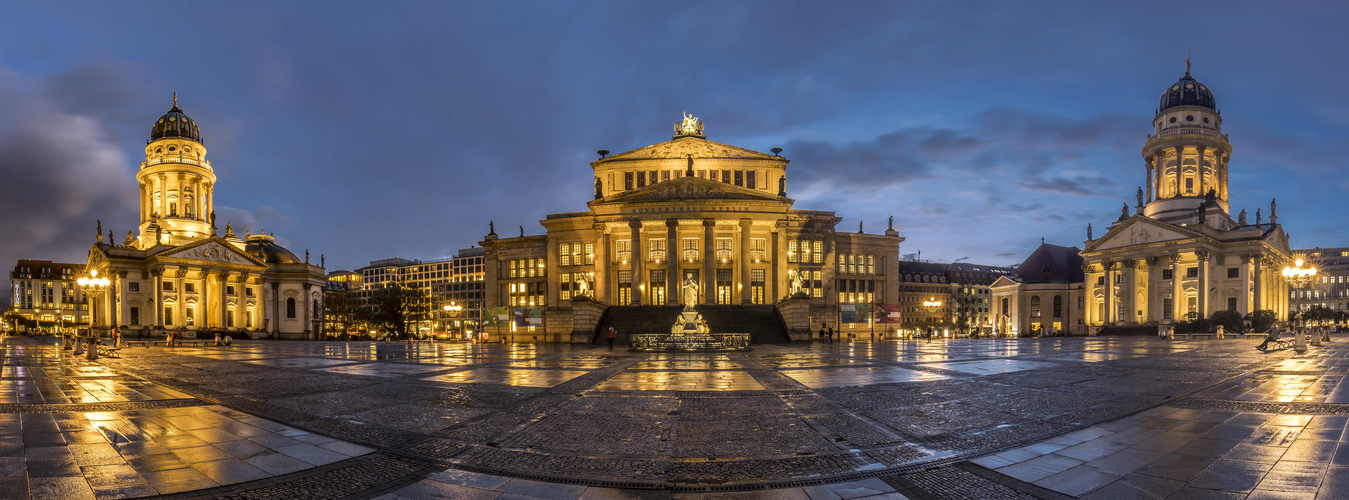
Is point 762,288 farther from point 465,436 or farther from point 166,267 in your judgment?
point 166,267

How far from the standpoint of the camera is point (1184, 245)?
70.8 metres

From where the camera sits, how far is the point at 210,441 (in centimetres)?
983

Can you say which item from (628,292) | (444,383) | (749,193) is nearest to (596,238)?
(628,292)

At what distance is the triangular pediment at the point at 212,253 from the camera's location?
8288 cm

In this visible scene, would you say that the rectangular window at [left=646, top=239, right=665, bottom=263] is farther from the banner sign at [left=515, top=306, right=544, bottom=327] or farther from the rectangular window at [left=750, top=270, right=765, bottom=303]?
the banner sign at [left=515, top=306, right=544, bottom=327]

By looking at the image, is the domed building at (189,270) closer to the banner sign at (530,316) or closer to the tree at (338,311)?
the tree at (338,311)

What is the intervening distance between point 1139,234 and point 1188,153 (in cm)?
1588

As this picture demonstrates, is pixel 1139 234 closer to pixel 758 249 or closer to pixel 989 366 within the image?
pixel 758 249

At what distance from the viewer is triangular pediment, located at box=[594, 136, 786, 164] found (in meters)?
70.4

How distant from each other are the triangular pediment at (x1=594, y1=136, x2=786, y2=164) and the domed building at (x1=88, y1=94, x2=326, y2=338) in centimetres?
5553

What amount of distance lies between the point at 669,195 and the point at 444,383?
43.0 meters

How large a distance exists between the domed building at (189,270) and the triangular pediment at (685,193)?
193 ft

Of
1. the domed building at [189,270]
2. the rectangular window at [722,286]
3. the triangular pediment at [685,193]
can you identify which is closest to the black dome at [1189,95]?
the triangular pediment at [685,193]

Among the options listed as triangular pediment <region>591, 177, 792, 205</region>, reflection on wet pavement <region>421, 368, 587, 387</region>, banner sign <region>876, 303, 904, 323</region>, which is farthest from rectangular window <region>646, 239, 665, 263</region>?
reflection on wet pavement <region>421, 368, 587, 387</region>
